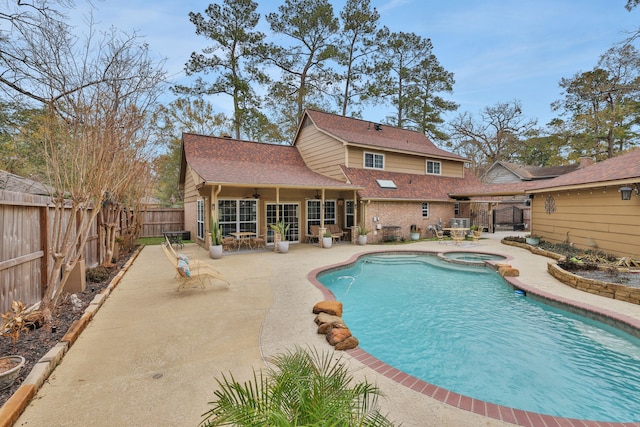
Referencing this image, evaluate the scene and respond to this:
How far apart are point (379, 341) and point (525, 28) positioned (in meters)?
17.2

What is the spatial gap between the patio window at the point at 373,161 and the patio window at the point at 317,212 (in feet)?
9.67

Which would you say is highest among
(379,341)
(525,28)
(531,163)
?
(525,28)

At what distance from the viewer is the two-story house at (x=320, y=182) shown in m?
12.7

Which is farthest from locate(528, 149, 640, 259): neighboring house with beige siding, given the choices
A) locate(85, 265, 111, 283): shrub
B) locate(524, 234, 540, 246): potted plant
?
locate(85, 265, 111, 283): shrub

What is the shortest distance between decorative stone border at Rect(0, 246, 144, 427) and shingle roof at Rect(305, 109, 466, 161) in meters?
12.6

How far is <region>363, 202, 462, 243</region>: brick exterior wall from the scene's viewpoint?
14430 millimetres

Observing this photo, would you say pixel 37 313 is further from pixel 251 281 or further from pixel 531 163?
pixel 531 163

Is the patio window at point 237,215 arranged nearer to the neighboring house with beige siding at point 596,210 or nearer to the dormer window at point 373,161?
the dormer window at point 373,161

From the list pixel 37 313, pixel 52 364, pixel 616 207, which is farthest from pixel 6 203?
pixel 616 207

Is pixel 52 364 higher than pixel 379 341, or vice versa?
pixel 52 364

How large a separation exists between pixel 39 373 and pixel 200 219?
11.3 m

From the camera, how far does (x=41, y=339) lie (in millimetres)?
3719

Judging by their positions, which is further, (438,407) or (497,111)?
(497,111)

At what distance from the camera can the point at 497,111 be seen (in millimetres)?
29047
